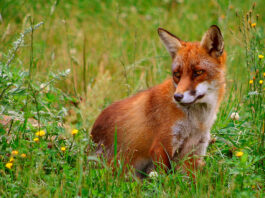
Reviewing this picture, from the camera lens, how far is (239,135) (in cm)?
461

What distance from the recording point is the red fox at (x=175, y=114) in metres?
4.29

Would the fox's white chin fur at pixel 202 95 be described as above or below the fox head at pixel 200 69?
below

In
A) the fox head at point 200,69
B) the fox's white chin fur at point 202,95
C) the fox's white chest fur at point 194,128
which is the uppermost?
the fox head at point 200,69

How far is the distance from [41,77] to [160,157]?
128 inches

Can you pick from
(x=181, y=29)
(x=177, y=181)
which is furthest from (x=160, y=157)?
(x=181, y=29)

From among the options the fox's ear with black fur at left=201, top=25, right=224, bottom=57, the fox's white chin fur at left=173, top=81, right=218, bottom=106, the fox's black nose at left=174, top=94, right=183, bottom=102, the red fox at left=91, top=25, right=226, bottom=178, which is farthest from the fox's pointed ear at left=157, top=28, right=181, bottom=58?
the fox's black nose at left=174, top=94, right=183, bottom=102

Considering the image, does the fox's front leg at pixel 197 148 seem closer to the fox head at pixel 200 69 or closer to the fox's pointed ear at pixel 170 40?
the fox head at pixel 200 69

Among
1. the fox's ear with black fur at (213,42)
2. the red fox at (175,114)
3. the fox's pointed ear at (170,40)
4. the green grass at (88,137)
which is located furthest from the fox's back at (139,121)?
the fox's ear with black fur at (213,42)

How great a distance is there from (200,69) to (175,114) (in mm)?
596

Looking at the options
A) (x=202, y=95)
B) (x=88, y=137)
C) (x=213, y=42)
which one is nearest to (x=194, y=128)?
(x=202, y=95)

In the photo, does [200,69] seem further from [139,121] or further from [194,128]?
[139,121]

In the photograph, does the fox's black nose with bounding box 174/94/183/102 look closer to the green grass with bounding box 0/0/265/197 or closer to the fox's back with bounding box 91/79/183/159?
the fox's back with bounding box 91/79/183/159

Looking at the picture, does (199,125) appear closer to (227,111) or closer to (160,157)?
(160,157)

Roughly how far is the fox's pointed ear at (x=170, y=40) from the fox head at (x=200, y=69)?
57 mm
